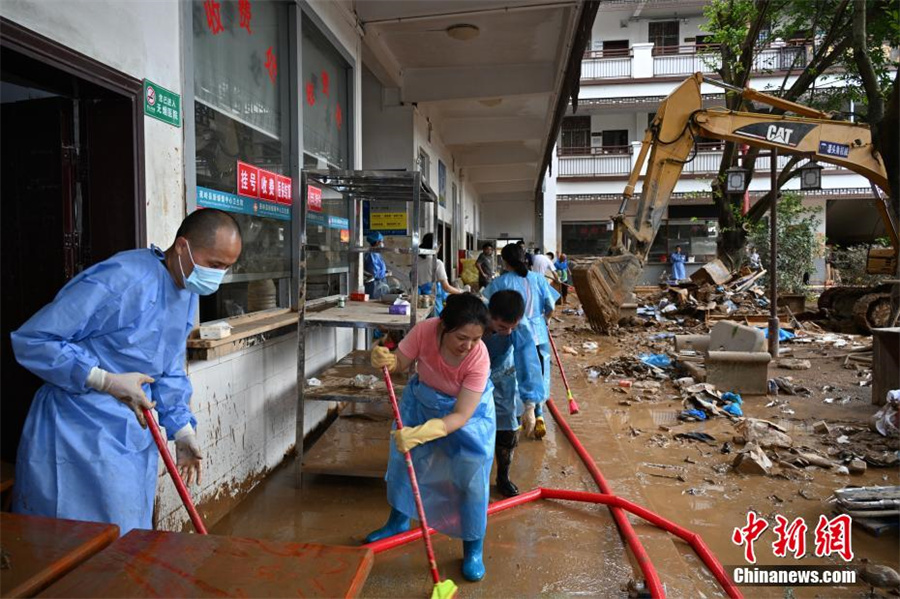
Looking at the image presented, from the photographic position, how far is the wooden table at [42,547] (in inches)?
41.9

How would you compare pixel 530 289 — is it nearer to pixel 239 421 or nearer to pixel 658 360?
pixel 239 421

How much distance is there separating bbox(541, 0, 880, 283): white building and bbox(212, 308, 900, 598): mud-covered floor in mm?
15350

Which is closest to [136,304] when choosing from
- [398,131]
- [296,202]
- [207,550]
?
[207,550]

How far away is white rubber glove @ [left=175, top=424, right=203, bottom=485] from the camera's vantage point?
223cm

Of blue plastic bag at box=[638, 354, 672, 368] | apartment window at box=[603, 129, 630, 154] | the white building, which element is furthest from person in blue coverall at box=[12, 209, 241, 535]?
apartment window at box=[603, 129, 630, 154]

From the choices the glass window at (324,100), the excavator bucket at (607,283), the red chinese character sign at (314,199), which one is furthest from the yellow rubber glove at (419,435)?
the excavator bucket at (607,283)

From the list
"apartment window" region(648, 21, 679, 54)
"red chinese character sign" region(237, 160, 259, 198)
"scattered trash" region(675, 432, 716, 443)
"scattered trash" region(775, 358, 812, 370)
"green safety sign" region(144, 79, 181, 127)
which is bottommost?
"scattered trash" region(675, 432, 716, 443)

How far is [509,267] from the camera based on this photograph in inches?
181

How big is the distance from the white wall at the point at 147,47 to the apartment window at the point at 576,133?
68.2 ft

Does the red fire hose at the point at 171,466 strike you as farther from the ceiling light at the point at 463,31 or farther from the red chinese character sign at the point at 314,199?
the ceiling light at the point at 463,31

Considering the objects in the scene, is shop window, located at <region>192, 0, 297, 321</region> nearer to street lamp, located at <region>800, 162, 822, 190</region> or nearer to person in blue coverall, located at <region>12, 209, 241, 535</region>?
person in blue coverall, located at <region>12, 209, 241, 535</region>

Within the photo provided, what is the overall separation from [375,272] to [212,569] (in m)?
5.53

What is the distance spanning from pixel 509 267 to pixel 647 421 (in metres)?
2.43

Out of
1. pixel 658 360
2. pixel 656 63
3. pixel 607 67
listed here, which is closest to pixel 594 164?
pixel 607 67
